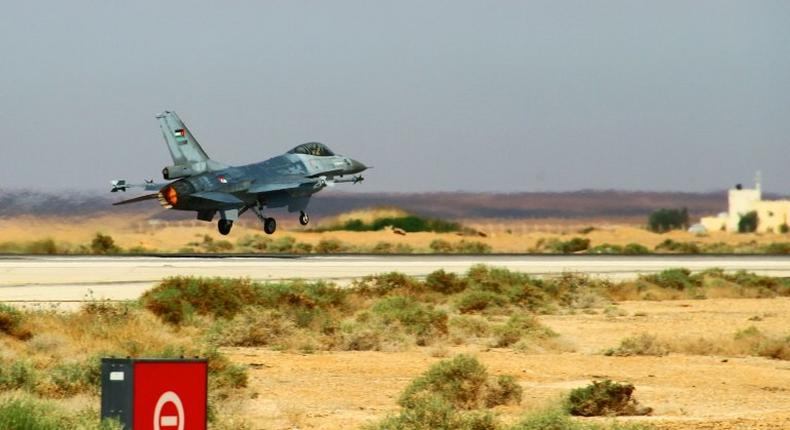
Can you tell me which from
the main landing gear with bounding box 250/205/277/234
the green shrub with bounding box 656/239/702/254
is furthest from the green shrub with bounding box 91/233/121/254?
the green shrub with bounding box 656/239/702/254

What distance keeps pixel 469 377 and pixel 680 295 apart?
26214 millimetres

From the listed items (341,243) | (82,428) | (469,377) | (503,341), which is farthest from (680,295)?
(341,243)

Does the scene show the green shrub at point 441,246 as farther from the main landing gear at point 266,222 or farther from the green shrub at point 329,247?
the main landing gear at point 266,222

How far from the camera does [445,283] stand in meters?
42.6

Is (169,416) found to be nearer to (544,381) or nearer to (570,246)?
(544,381)

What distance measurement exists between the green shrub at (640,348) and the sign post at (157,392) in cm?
1538

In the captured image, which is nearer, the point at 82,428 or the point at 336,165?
the point at 82,428

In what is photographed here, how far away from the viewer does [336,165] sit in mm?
71688

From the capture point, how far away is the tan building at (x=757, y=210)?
122 metres

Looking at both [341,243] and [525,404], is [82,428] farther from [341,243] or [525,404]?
[341,243]

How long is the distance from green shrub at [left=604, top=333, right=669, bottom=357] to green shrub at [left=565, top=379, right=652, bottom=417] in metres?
7.48

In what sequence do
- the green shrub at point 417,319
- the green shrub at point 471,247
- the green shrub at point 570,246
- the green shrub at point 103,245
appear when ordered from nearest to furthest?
the green shrub at point 417,319, the green shrub at point 103,245, the green shrub at point 471,247, the green shrub at point 570,246

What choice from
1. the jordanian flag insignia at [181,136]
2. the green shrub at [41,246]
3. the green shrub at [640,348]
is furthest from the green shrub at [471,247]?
the green shrub at [640,348]

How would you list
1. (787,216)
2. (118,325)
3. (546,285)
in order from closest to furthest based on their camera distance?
(118,325), (546,285), (787,216)
